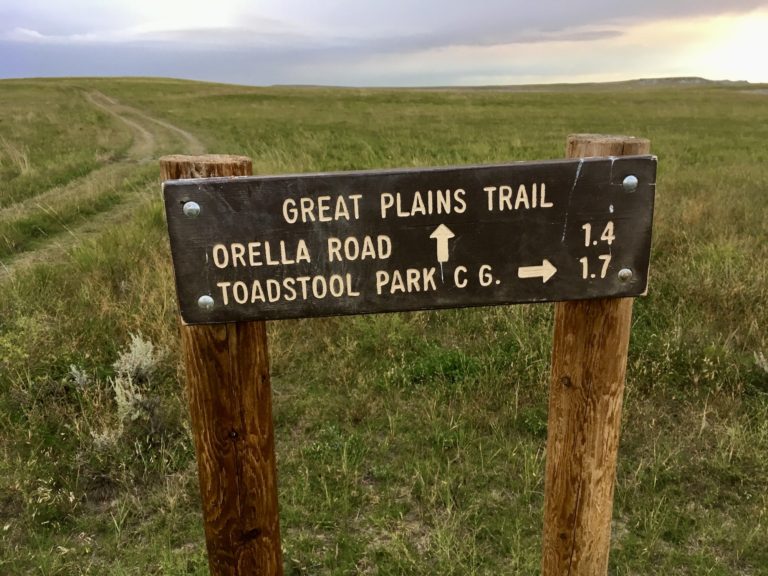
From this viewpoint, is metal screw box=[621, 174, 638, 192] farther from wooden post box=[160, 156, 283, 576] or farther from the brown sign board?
wooden post box=[160, 156, 283, 576]

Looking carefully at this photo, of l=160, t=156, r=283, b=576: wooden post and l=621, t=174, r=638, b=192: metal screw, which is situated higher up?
l=621, t=174, r=638, b=192: metal screw

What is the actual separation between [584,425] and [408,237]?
0.96 m

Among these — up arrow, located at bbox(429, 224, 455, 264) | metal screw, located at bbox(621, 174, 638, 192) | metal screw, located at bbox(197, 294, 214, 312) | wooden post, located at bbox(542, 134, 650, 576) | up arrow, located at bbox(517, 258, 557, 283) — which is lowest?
wooden post, located at bbox(542, 134, 650, 576)

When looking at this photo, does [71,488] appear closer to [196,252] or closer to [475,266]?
[196,252]

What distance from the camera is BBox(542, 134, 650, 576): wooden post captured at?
77.8 inches

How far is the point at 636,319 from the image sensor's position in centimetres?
482

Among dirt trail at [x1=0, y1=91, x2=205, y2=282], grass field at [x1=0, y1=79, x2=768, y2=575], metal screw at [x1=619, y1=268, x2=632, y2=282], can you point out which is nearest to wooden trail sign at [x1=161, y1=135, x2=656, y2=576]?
metal screw at [x1=619, y1=268, x2=632, y2=282]

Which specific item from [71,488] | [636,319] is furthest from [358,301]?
[636,319]

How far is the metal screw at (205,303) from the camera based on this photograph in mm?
1703

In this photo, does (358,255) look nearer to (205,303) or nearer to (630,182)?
(205,303)

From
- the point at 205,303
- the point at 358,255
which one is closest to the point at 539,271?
the point at 358,255

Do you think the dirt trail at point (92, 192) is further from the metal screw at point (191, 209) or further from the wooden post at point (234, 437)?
the metal screw at point (191, 209)

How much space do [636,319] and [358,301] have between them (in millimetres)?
3759

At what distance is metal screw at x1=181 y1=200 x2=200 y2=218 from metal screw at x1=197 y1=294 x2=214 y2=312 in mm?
238
